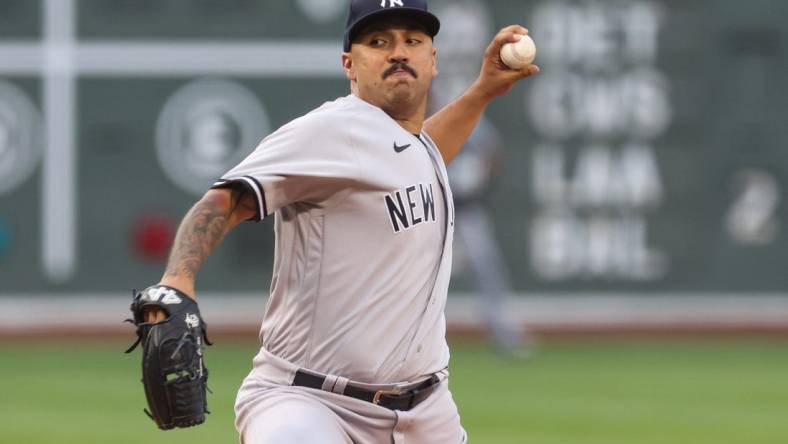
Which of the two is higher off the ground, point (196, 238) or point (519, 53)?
point (519, 53)

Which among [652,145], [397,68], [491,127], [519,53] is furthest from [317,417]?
[652,145]

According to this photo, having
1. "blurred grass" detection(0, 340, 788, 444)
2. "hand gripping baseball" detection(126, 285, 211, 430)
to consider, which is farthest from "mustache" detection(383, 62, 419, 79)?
"blurred grass" detection(0, 340, 788, 444)

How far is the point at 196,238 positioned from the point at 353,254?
1.79 ft

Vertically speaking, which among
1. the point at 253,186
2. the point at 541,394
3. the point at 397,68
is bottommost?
the point at 541,394

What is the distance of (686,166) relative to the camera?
14.0 meters

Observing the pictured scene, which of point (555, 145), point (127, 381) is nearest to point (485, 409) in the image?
point (127, 381)

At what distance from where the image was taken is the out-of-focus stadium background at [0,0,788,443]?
1374 centimetres

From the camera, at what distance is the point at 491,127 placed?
45.5 ft

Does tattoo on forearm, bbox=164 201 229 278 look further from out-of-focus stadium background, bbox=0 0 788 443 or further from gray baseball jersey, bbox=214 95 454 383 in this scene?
out-of-focus stadium background, bbox=0 0 788 443

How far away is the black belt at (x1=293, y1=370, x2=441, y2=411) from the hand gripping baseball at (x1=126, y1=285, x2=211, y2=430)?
481 mm

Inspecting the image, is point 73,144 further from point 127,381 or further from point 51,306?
point 127,381

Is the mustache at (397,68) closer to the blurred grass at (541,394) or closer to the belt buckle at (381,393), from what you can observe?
the belt buckle at (381,393)

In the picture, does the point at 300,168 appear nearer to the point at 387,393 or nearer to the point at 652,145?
the point at 387,393

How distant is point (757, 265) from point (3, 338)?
648 cm
